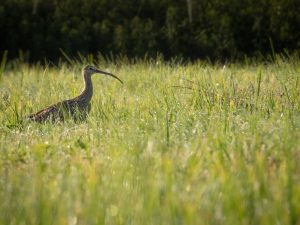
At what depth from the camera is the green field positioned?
97.7 inches

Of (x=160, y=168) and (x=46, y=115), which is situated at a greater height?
(x=160, y=168)

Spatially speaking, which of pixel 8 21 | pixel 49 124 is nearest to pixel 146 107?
pixel 49 124

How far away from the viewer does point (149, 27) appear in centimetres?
1919

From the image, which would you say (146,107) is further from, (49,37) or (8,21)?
(8,21)

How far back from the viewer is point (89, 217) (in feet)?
8.07

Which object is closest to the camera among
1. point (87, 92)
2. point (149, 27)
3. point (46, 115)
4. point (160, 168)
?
point (160, 168)

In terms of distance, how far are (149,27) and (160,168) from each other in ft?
54.2

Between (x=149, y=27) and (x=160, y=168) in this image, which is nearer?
(x=160, y=168)

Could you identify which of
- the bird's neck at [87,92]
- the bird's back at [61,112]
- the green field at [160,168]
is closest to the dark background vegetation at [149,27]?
the bird's neck at [87,92]

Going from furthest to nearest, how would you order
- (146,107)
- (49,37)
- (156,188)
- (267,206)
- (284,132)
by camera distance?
(49,37) < (146,107) < (284,132) < (156,188) < (267,206)

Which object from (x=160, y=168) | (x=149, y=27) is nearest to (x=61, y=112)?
(x=160, y=168)

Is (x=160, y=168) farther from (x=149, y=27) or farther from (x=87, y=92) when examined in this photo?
(x=149, y=27)

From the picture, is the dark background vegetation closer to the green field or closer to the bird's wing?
the bird's wing

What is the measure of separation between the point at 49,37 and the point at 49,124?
15172 millimetres
